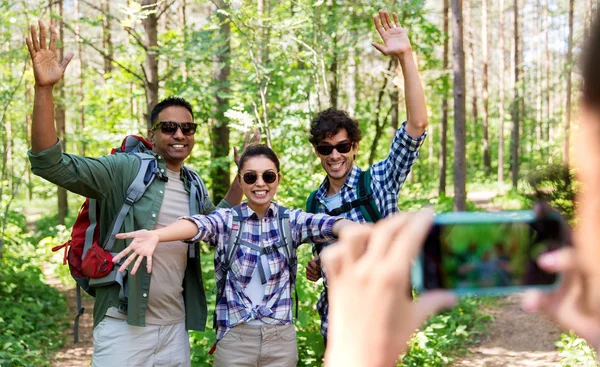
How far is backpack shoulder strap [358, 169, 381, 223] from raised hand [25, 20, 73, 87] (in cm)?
165

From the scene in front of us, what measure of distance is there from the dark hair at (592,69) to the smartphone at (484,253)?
18 cm

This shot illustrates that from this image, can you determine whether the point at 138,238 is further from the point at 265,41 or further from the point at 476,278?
the point at 265,41

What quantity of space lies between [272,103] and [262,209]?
525 cm

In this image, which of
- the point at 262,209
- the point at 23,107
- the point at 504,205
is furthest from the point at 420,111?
the point at 504,205

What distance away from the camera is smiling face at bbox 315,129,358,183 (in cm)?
323

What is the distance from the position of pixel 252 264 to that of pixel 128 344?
0.89 meters

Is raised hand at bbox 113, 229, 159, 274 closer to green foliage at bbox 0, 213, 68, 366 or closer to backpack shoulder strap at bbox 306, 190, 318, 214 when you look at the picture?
backpack shoulder strap at bbox 306, 190, 318, 214

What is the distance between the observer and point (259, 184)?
3148 mm

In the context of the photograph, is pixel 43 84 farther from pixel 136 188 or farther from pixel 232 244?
pixel 232 244

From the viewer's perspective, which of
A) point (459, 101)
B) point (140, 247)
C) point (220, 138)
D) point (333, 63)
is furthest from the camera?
point (220, 138)

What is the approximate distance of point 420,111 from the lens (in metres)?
2.87

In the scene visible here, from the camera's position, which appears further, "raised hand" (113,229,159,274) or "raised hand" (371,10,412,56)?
"raised hand" (371,10,412,56)

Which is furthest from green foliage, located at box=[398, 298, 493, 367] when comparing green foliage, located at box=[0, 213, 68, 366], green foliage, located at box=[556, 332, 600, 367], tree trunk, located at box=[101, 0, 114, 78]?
tree trunk, located at box=[101, 0, 114, 78]

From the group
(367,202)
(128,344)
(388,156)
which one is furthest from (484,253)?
(128,344)
